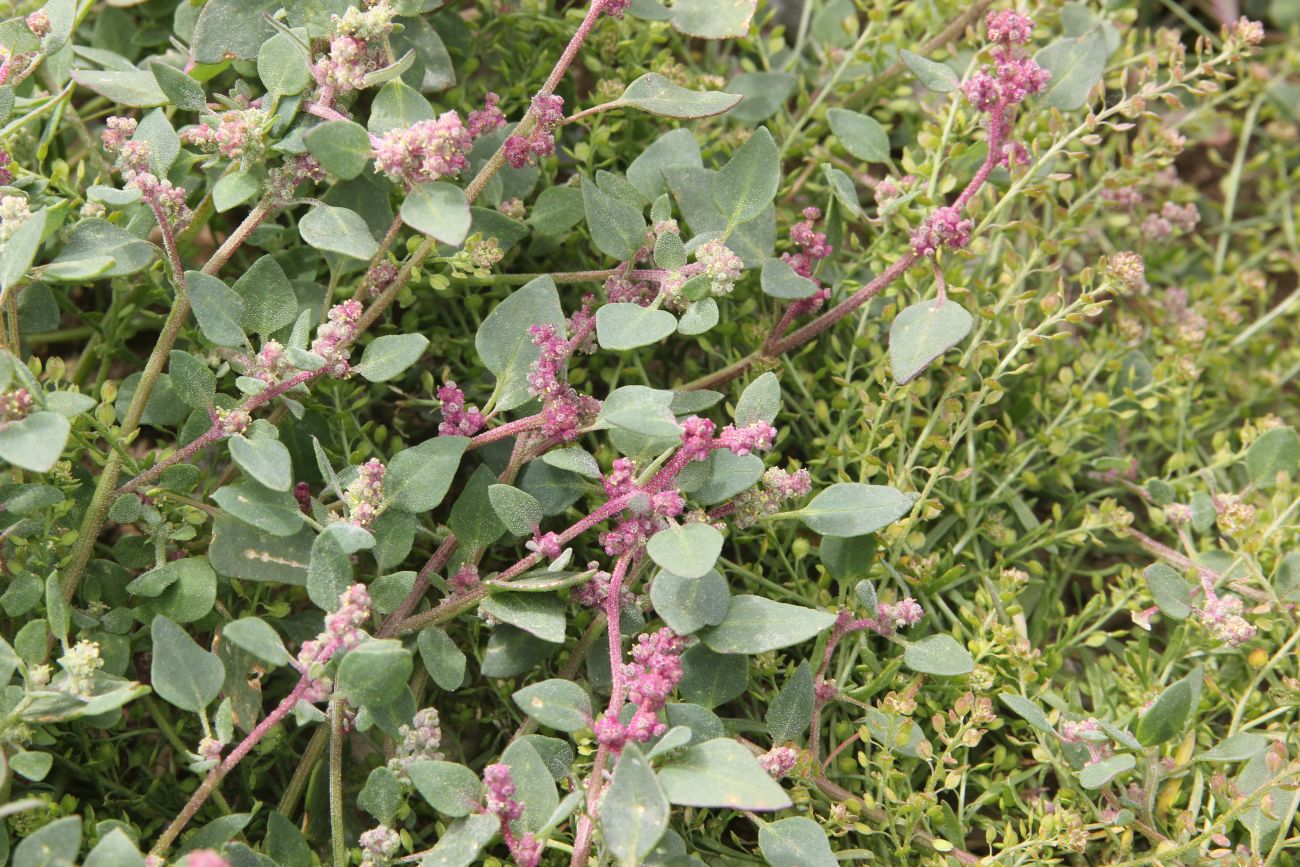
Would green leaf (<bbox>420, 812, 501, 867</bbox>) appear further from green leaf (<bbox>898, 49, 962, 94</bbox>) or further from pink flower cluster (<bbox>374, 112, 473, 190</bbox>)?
green leaf (<bbox>898, 49, 962, 94</bbox>)

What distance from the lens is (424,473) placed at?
3.71 feet

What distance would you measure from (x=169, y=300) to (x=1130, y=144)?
54.7 inches

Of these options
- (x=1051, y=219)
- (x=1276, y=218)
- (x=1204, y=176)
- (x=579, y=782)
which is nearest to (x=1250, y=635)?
(x=1051, y=219)

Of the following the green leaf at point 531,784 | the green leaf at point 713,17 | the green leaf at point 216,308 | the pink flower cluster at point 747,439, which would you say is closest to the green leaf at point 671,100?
the green leaf at point 713,17

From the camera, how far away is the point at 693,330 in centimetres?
114

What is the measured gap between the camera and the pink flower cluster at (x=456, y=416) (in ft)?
3.82

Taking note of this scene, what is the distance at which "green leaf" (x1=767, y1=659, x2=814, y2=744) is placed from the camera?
1173 millimetres

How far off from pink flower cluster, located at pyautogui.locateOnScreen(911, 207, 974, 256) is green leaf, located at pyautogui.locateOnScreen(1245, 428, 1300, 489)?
1.58 ft

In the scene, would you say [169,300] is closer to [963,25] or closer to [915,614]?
[915,614]

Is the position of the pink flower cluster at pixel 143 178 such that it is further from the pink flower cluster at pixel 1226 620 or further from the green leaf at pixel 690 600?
the pink flower cluster at pixel 1226 620

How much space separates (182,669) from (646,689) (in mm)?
442

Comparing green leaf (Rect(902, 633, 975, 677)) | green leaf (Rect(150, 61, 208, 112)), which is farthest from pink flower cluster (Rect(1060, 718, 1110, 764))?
green leaf (Rect(150, 61, 208, 112))

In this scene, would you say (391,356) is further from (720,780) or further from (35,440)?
(720,780)

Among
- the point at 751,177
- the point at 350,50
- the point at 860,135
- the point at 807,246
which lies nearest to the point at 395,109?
the point at 350,50
